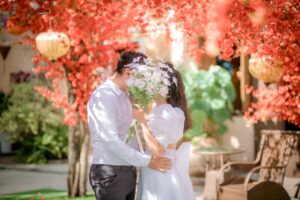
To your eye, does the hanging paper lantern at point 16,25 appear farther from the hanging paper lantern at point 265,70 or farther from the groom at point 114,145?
the groom at point 114,145

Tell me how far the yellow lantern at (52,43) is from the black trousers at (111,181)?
13.7 ft

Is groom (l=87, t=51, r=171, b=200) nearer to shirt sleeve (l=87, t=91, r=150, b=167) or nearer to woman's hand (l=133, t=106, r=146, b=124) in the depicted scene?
shirt sleeve (l=87, t=91, r=150, b=167)

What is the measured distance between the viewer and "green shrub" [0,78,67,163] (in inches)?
607

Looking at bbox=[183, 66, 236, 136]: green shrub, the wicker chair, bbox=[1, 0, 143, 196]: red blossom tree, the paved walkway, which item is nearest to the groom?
the wicker chair

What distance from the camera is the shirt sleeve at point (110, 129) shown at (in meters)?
4.59

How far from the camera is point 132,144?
16.5 ft

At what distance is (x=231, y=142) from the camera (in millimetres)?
13609

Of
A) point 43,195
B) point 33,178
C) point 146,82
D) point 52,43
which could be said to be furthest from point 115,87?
point 33,178

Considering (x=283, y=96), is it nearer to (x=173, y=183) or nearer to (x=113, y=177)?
(x=173, y=183)

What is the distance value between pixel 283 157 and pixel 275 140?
32 centimetres

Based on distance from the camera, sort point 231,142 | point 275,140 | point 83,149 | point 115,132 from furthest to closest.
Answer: point 231,142, point 83,149, point 275,140, point 115,132

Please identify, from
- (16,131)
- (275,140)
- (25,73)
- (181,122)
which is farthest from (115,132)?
(25,73)

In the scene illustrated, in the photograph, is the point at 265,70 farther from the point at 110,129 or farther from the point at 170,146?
the point at 110,129

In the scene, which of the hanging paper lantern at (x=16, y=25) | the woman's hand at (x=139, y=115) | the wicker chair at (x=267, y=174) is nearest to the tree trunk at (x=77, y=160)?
the hanging paper lantern at (x=16, y=25)
